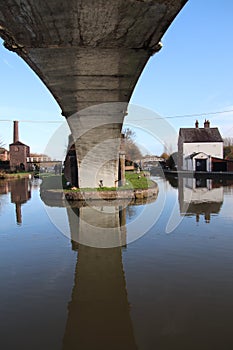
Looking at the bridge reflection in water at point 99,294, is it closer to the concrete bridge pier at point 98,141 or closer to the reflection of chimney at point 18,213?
the reflection of chimney at point 18,213

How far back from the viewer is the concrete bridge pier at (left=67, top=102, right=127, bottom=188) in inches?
560

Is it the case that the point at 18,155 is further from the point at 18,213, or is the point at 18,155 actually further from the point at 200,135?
the point at 18,213

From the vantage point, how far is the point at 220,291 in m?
6.82

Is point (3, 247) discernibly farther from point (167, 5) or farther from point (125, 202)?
point (125, 202)

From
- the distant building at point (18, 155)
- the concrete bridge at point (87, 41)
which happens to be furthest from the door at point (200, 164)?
the concrete bridge at point (87, 41)

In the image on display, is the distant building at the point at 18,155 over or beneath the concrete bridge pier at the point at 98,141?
over

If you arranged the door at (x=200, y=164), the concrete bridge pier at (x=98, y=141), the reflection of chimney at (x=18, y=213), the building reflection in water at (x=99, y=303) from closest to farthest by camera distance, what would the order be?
the building reflection in water at (x=99, y=303)
the concrete bridge pier at (x=98, y=141)
the reflection of chimney at (x=18, y=213)
the door at (x=200, y=164)

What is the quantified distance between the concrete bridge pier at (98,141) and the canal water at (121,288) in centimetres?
495

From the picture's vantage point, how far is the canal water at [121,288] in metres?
5.24

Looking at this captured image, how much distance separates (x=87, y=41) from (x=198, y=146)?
5454cm

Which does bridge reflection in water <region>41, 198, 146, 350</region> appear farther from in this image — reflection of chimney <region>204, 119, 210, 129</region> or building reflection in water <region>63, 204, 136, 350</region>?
reflection of chimney <region>204, 119, 210, 129</region>

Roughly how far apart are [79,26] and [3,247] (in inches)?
293

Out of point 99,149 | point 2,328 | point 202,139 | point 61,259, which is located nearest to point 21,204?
point 99,149

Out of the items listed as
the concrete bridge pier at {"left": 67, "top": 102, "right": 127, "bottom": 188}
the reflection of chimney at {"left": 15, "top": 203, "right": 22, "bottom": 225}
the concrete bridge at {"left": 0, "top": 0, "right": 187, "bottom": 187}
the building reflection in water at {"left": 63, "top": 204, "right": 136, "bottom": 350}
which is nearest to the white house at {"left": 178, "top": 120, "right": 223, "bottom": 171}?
the concrete bridge pier at {"left": 67, "top": 102, "right": 127, "bottom": 188}
